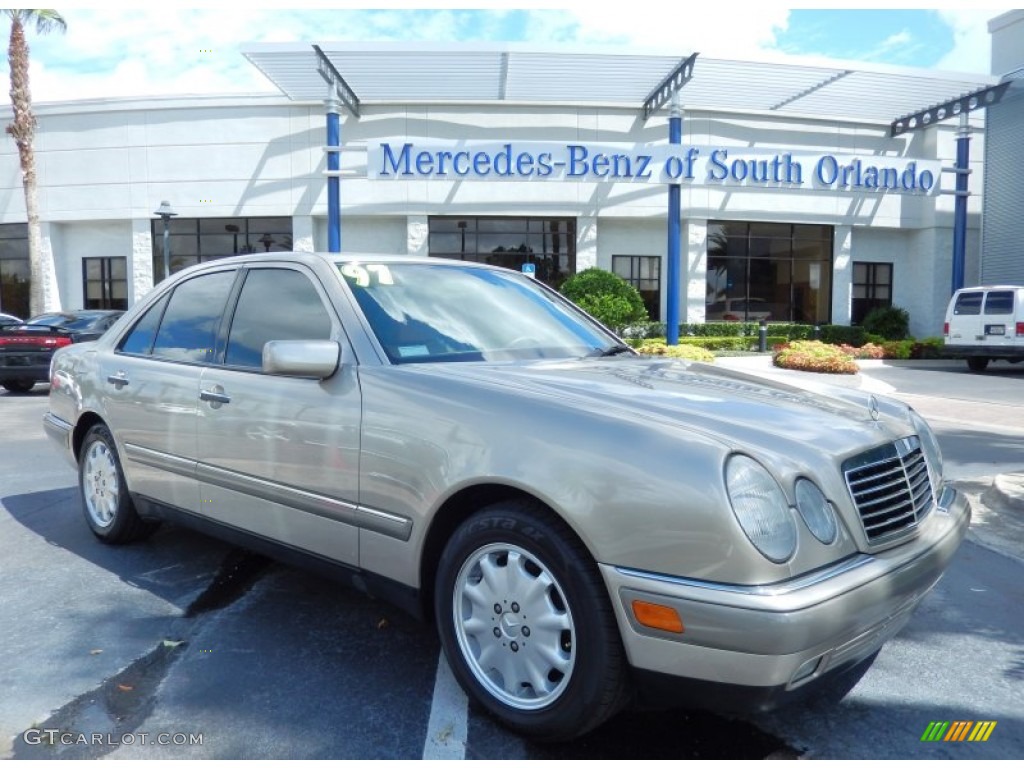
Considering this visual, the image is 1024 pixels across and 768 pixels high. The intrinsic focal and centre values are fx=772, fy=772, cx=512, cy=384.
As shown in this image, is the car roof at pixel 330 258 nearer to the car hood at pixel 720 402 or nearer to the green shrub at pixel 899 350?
the car hood at pixel 720 402

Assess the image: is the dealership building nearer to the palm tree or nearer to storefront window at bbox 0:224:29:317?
storefront window at bbox 0:224:29:317

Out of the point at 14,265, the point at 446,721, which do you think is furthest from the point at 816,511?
the point at 14,265

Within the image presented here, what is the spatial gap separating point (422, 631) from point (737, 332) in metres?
21.0

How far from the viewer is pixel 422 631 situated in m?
3.46

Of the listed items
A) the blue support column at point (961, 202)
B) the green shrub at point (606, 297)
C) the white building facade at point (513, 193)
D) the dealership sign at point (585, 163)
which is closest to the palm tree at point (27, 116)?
the white building facade at point (513, 193)

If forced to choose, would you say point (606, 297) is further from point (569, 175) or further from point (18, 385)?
point (18, 385)

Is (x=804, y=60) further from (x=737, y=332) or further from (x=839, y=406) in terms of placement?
(x=839, y=406)

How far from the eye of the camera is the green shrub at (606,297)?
20.3 m

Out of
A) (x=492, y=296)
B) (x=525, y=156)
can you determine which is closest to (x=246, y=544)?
(x=492, y=296)

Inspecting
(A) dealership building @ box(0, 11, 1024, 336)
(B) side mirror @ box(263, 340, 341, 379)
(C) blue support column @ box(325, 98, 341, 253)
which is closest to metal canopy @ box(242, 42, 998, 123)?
(A) dealership building @ box(0, 11, 1024, 336)

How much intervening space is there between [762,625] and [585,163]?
64.4 feet

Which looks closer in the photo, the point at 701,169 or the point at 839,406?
the point at 839,406

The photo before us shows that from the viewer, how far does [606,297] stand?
20.4 metres

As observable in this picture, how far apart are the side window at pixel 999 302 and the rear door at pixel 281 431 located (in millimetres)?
18256
